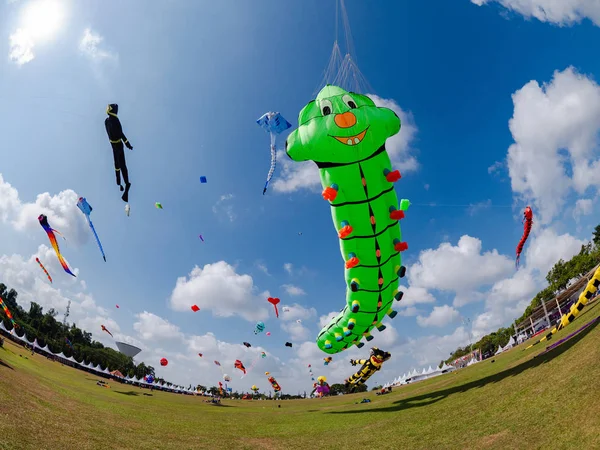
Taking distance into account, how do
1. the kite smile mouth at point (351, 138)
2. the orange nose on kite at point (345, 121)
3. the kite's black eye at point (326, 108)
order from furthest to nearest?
1. the kite's black eye at point (326, 108)
2. the kite smile mouth at point (351, 138)
3. the orange nose on kite at point (345, 121)

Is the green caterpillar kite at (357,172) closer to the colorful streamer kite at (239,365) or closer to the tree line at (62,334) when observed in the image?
the colorful streamer kite at (239,365)

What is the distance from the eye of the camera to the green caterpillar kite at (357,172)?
13430 mm

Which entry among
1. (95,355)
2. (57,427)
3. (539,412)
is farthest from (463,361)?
(95,355)

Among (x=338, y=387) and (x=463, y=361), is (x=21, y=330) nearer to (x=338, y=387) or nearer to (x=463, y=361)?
(x=338, y=387)

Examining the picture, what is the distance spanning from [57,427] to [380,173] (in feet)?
52.9

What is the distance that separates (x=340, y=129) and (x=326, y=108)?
135cm

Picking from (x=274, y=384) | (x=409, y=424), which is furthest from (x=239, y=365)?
(x=409, y=424)

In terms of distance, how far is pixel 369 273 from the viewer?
1620cm

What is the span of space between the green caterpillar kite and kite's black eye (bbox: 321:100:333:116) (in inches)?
1.7

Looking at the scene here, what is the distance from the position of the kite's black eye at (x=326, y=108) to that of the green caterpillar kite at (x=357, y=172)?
0.14 feet

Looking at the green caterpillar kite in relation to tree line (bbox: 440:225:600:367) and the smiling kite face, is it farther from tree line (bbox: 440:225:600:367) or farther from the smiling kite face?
tree line (bbox: 440:225:600:367)

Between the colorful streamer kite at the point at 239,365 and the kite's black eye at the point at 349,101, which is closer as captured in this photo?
the kite's black eye at the point at 349,101

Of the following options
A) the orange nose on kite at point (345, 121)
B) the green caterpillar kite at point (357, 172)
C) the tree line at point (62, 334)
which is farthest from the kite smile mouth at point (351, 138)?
the tree line at point (62, 334)

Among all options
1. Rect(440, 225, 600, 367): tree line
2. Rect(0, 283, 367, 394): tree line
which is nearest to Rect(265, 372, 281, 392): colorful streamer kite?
Rect(0, 283, 367, 394): tree line
